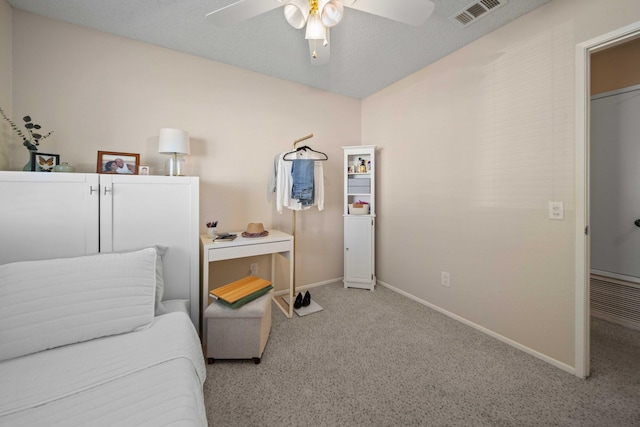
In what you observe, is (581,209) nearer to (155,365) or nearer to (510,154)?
(510,154)

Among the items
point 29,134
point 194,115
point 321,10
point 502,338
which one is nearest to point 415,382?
point 502,338

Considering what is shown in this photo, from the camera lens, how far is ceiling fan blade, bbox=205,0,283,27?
3.99ft

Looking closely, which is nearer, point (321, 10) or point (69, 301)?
point (69, 301)

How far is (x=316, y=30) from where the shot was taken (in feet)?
4.41

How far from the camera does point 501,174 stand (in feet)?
6.21

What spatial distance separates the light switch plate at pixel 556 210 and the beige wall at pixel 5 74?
3.90m

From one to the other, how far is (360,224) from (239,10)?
230 cm

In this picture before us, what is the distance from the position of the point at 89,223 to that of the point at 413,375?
2.37 meters

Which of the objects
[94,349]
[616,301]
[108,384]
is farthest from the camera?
[616,301]

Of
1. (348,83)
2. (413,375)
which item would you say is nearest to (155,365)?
(413,375)

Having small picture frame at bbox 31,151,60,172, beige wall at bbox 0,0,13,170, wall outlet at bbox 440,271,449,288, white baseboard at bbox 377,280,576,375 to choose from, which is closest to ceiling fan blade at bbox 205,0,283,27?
small picture frame at bbox 31,151,60,172

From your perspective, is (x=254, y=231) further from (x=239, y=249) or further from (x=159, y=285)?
(x=159, y=285)

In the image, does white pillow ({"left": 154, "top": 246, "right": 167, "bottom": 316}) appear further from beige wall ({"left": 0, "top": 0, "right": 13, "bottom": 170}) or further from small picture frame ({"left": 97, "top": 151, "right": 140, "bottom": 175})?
beige wall ({"left": 0, "top": 0, "right": 13, "bottom": 170})

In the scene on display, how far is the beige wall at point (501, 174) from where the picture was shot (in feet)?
5.12
